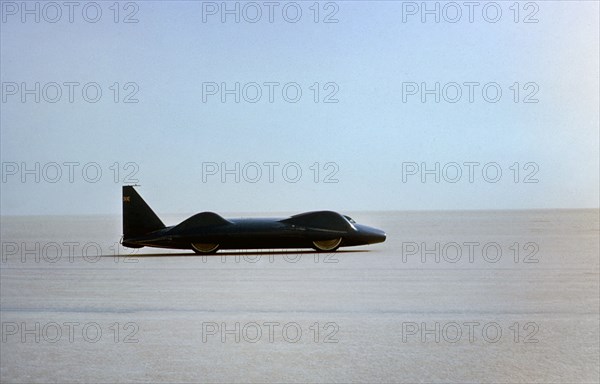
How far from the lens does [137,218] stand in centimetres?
2189

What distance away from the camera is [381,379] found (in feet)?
43.2

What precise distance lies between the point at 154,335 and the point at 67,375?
2.47m

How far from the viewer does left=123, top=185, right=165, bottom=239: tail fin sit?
71.6 feet

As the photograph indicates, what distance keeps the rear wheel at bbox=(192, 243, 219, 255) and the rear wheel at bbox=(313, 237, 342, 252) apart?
310 cm

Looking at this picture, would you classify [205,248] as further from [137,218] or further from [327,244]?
[327,244]

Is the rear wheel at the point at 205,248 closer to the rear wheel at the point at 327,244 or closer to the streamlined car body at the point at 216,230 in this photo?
the streamlined car body at the point at 216,230

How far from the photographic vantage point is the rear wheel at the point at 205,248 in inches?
861

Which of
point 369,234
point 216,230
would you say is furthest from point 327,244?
point 216,230

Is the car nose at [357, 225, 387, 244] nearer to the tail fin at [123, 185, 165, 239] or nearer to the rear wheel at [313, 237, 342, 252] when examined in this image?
the rear wheel at [313, 237, 342, 252]

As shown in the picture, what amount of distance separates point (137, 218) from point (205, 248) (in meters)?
2.16

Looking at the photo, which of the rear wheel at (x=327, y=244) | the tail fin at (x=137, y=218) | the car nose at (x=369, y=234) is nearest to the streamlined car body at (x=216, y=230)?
the tail fin at (x=137, y=218)

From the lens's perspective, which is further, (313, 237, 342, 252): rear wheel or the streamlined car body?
(313, 237, 342, 252): rear wheel

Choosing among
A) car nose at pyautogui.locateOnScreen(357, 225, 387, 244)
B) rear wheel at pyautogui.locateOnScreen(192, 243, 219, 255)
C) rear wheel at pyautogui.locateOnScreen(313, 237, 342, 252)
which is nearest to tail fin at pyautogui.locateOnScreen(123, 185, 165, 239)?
rear wheel at pyautogui.locateOnScreen(192, 243, 219, 255)

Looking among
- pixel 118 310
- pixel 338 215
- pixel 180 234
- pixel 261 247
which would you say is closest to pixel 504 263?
pixel 338 215
